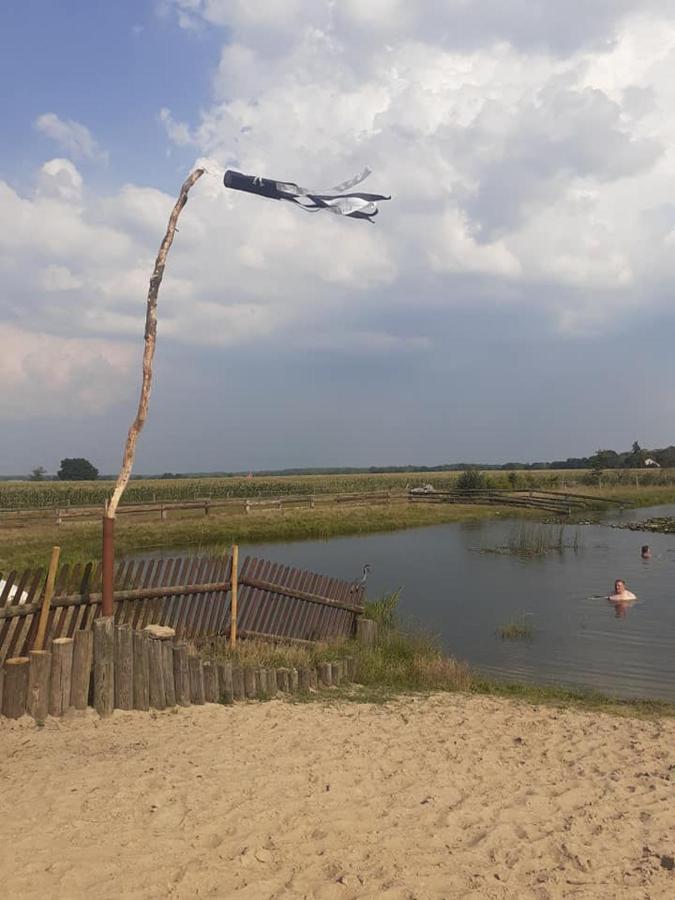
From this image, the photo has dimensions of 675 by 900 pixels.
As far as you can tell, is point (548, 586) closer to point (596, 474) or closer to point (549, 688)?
point (549, 688)

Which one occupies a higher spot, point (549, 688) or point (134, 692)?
point (134, 692)

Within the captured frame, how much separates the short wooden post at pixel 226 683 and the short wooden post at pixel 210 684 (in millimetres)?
68

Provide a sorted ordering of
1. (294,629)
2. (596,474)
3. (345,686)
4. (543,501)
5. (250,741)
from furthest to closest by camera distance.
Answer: (596,474)
(543,501)
(294,629)
(345,686)
(250,741)

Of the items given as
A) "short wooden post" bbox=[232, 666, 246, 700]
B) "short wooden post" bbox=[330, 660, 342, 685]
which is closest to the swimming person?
"short wooden post" bbox=[330, 660, 342, 685]

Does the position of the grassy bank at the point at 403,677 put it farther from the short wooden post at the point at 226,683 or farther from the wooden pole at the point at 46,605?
the wooden pole at the point at 46,605

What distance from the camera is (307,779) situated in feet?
18.0

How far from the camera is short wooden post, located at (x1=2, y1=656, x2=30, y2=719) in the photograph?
247 inches

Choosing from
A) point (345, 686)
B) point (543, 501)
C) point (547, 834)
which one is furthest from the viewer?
point (543, 501)

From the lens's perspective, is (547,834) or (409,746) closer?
(547,834)

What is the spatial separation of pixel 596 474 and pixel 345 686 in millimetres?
62215

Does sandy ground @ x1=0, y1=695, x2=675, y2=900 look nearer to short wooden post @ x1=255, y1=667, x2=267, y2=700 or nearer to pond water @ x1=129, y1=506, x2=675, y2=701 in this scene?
short wooden post @ x1=255, y1=667, x2=267, y2=700

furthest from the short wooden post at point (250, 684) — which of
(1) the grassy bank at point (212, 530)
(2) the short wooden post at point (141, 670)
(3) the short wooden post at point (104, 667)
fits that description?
(1) the grassy bank at point (212, 530)

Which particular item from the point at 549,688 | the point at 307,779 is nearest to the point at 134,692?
the point at 307,779

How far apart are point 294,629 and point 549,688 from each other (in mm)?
3600
